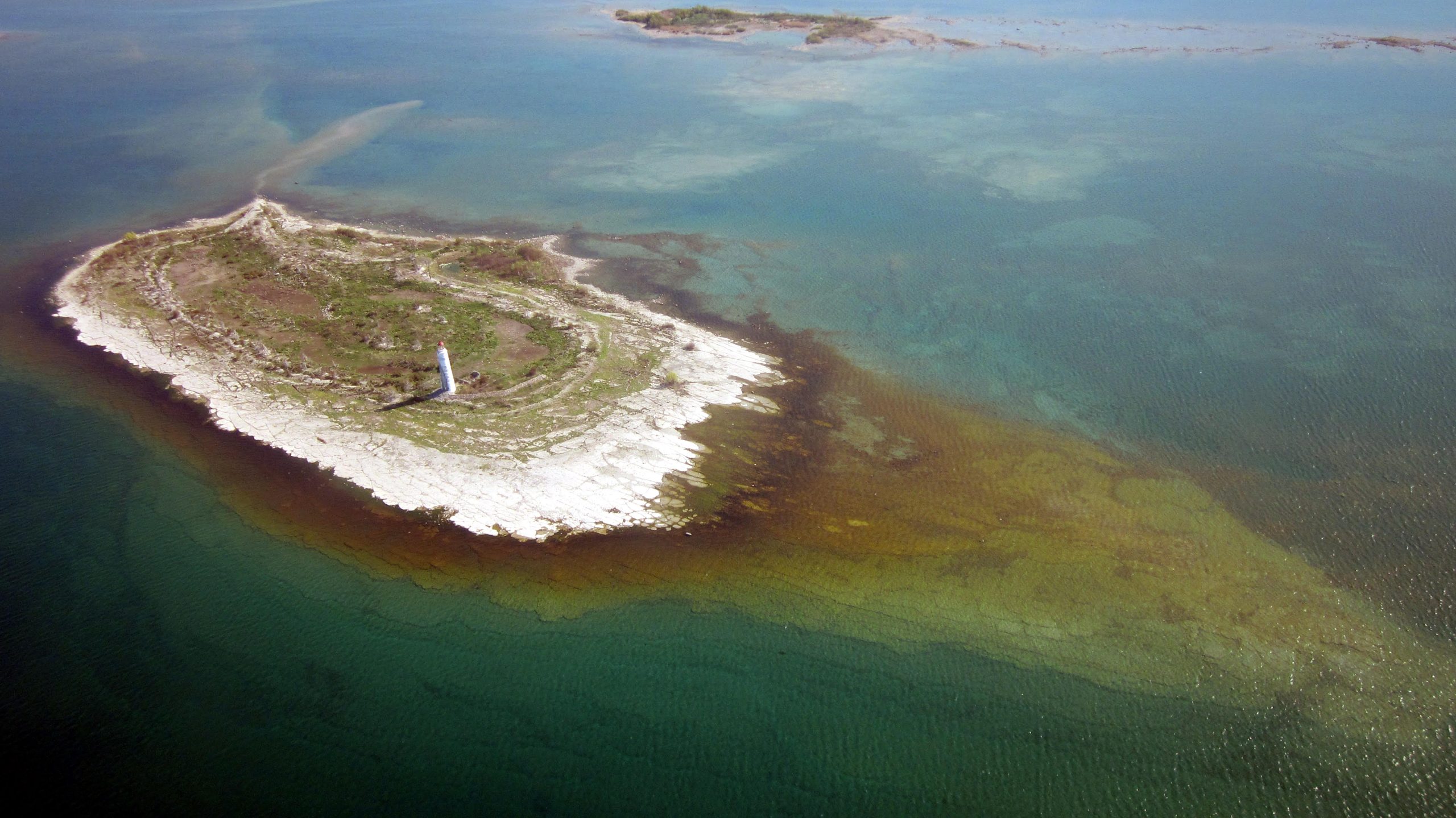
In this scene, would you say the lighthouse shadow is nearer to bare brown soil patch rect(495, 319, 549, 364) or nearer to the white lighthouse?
the white lighthouse

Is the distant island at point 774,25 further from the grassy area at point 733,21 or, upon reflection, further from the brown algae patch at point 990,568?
the brown algae patch at point 990,568

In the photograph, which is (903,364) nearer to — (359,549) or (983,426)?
(983,426)

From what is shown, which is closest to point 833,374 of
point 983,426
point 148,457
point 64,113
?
point 983,426

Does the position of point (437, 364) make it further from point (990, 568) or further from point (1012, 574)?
point (1012, 574)

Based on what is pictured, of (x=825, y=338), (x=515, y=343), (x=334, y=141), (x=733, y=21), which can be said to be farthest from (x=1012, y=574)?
(x=733, y=21)

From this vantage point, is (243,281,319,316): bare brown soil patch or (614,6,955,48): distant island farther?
(614,6,955,48): distant island

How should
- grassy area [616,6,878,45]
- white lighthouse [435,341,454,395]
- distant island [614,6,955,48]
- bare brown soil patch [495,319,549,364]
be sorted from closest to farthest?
white lighthouse [435,341,454,395], bare brown soil patch [495,319,549,364], distant island [614,6,955,48], grassy area [616,6,878,45]

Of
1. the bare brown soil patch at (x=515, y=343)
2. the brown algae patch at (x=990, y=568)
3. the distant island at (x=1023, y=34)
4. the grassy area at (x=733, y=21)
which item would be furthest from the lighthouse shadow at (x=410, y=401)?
the grassy area at (x=733, y=21)

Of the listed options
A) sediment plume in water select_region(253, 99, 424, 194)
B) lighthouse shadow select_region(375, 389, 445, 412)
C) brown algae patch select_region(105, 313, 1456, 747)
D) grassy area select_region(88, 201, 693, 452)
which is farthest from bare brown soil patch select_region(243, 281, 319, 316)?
sediment plume in water select_region(253, 99, 424, 194)
